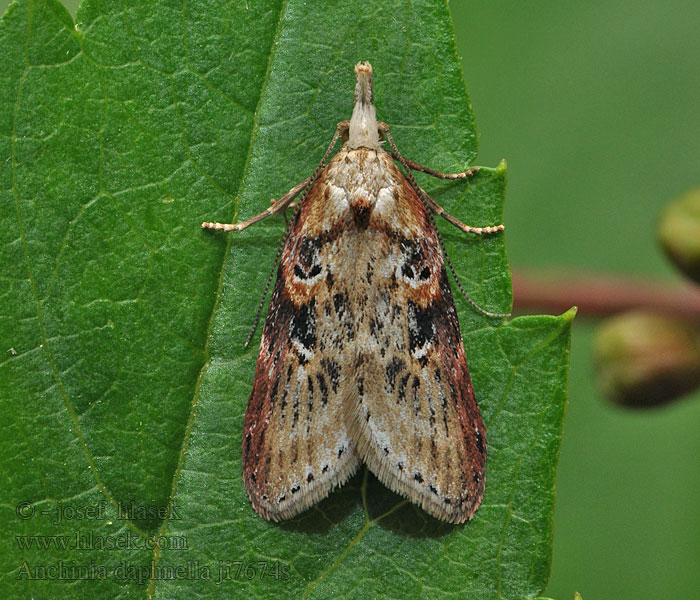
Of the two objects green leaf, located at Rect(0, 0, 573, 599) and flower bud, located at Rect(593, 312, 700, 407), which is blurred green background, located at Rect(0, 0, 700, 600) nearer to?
flower bud, located at Rect(593, 312, 700, 407)

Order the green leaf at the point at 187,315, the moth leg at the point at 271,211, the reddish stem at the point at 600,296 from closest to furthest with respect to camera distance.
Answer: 1. the green leaf at the point at 187,315
2. the moth leg at the point at 271,211
3. the reddish stem at the point at 600,296

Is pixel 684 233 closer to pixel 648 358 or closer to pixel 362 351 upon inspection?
pixel 648 358

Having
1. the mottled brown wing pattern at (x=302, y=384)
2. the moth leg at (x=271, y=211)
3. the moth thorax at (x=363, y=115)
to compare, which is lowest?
the mottled brown wing pattern at (x=302, y=384)

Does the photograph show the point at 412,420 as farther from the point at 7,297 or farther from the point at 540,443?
the point at 7,297

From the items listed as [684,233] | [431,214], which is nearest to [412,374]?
[431,214]

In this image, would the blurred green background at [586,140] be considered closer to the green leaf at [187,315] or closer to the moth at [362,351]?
the moth at [362,351]

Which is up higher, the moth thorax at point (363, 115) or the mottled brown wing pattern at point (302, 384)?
the moth thorax at point (363, 115)

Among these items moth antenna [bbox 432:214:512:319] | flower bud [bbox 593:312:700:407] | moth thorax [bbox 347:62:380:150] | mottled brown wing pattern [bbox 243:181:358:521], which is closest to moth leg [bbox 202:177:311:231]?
mottled brown wing pattern [bbox 243:181:358:521]

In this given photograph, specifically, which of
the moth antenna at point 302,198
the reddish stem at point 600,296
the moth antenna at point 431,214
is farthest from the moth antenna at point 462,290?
the moth antenna at point 302,198
